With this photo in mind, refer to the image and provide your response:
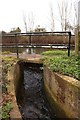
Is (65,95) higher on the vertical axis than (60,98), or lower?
higher

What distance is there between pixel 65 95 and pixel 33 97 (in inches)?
98.8

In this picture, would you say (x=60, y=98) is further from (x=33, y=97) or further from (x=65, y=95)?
(x=33, y=97)

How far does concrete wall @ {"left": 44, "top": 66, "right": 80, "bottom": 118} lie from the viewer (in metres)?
5.84

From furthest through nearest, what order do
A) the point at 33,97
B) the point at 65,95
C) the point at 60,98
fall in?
the point at 33,97 → the point at 60,98 → the point at 65,95

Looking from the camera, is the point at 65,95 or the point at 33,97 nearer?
the point at 65,95

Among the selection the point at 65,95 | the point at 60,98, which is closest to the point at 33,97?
the point at 60,98

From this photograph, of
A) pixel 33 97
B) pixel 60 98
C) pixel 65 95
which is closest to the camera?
pixel 65 95

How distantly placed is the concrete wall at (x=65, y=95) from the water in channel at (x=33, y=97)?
1.19 ft

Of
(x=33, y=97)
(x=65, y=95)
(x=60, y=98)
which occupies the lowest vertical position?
(x=33, y=97)

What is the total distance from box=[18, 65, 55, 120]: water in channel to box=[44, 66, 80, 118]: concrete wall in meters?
0.36

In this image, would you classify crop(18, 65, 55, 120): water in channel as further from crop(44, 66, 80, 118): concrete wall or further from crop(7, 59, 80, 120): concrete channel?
crop(44, 66, 80, 118): concrete wall

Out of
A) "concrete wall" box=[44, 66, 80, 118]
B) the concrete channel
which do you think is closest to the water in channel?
the concrete channel

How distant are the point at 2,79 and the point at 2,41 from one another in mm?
5542

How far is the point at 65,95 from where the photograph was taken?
639cm
